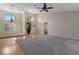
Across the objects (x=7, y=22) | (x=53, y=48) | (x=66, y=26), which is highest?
(x=7, y=22)

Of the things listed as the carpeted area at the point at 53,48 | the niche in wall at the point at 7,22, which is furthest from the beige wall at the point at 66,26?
the niche in wall at the point at 7,22

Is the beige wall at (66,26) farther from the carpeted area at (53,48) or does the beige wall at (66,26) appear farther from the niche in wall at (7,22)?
the niche in wall at (7,22)

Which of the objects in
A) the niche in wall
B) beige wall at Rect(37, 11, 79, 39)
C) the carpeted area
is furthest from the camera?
the carpeted area

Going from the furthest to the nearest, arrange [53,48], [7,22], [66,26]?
[53,48] < [66,26] < [7,22]

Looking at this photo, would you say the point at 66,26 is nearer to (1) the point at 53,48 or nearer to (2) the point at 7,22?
(1) the point at 53,48

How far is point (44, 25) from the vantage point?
113 inches

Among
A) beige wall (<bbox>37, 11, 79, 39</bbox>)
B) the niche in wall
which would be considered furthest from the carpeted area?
the niche in wall

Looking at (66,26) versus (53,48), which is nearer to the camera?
(66,26)

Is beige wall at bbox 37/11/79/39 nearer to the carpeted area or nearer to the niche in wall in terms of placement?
the carpeted area

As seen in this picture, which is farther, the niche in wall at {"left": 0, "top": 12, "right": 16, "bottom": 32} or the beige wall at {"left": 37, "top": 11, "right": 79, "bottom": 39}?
the beige wall at {"left": 37, "top": 11, "right": 79, "bottom": 39}

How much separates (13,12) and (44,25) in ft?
2.69

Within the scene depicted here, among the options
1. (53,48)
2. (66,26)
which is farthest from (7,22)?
(53,48)

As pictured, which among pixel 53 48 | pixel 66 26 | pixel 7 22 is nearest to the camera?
pixel 7 22
